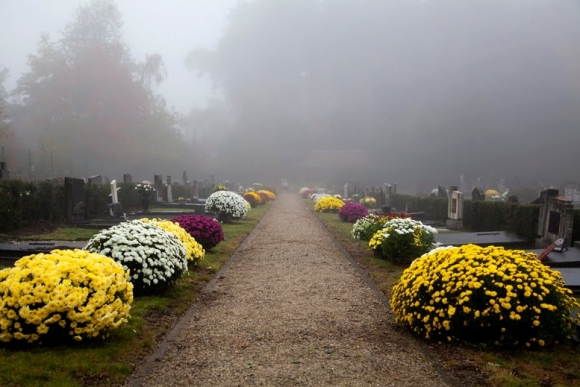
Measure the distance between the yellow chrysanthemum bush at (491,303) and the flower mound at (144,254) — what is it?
343cm

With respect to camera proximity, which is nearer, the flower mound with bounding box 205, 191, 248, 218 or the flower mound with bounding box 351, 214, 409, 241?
the flower mound with bounding box 351, 214, 409, 241

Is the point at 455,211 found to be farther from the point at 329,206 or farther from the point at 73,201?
the point at 73,201

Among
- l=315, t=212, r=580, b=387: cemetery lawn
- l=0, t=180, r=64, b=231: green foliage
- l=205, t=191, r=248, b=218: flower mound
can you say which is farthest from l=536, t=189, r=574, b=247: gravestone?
l=0, t=180, r=64, b=231: green foliage

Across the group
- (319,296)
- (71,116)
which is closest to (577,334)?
(319,296)

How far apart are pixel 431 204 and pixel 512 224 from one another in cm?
850

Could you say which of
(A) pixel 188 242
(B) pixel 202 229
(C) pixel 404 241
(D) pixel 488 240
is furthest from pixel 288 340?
(D) pixel 488 240

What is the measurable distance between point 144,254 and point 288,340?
270 centimetres

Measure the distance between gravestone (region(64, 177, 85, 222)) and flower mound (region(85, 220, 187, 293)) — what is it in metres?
10.8

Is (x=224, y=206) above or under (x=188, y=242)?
under

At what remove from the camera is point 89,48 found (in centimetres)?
4772

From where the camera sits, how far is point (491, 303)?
15.7ft

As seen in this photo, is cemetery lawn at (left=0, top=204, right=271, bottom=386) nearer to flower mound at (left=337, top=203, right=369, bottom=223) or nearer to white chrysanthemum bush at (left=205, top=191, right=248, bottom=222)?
white chrysanthemum bush at (left=205, top=191, right=248, bottom=222)

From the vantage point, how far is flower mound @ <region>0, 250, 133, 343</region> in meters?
4.39

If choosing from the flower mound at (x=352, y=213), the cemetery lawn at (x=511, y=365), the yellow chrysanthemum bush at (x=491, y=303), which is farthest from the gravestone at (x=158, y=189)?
the cemetery lawn at (x=511, y=365)
